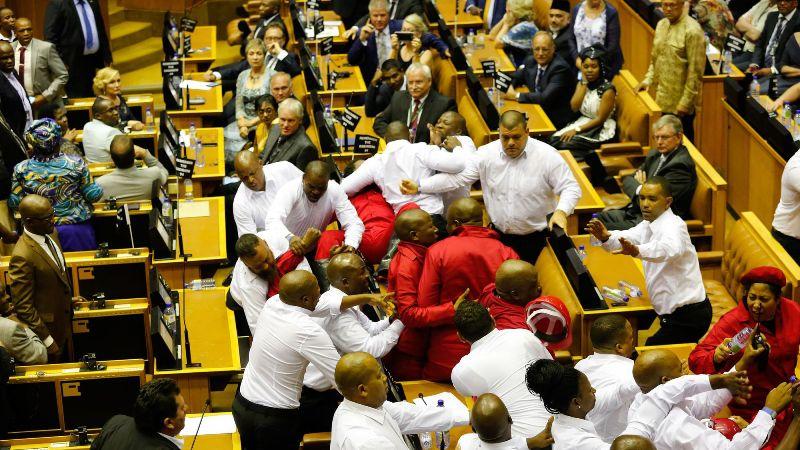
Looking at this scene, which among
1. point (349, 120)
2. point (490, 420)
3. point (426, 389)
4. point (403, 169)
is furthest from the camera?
point (349, 120)

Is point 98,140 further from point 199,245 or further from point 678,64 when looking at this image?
point 678,64

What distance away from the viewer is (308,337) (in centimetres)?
510

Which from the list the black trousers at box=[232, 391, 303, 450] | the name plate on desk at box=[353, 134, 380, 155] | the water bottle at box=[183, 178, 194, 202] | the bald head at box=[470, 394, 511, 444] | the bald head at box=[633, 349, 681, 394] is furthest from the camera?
the water bottle at box=[183, 178, 194, 202]

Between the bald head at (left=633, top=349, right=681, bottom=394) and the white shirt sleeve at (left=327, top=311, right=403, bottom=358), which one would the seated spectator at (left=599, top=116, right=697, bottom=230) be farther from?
the bald head at (left=633, top=349, right=681, bottom=394)

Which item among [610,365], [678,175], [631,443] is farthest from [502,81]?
[631,443]

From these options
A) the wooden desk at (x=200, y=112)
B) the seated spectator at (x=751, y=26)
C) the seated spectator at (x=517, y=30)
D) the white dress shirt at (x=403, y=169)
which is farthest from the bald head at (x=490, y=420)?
the seated spectator at (x=517, y=30)

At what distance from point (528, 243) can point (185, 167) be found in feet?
7.64

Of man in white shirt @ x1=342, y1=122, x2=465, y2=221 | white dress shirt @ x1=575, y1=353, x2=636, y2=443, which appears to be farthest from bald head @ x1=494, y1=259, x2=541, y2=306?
man in white shirt @ x1=342, y1=122, x2=465, y2=221

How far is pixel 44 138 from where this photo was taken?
696cm

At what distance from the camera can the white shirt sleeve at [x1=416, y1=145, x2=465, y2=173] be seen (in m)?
6.71

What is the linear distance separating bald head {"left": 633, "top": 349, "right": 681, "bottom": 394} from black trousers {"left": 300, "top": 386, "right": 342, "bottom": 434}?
1592 millimetres

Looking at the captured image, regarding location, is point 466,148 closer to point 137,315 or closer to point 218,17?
point 137,315

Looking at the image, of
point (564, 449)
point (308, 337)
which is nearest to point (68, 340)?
point (308, 337)

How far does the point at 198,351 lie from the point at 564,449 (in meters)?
2.43
